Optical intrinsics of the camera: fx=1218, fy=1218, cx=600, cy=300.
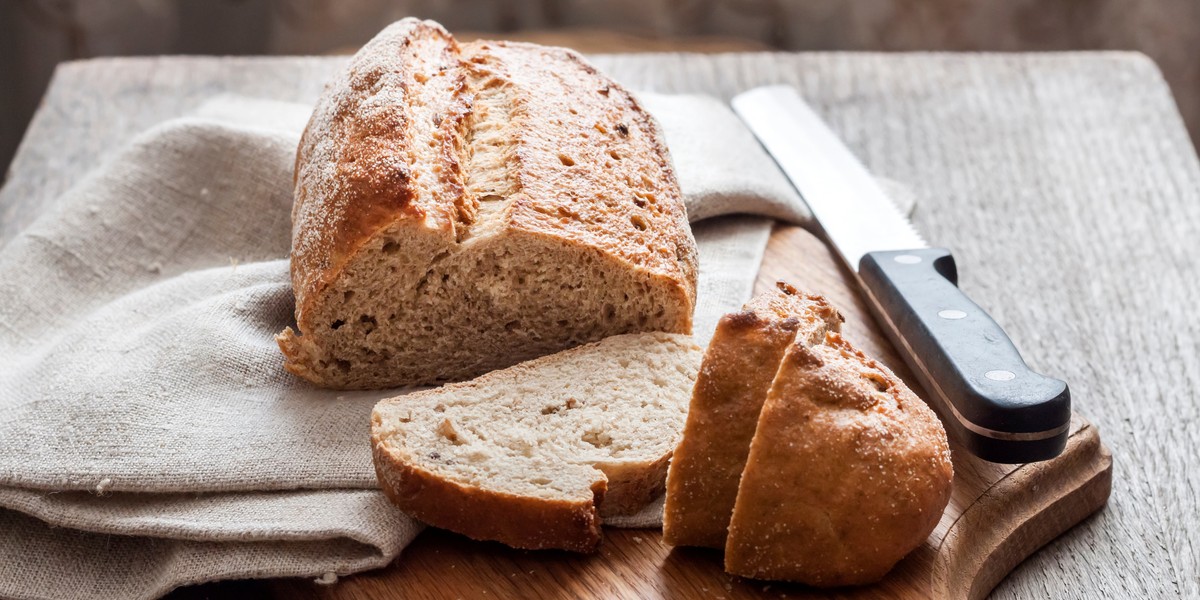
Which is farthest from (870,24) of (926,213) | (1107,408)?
(1107,408)

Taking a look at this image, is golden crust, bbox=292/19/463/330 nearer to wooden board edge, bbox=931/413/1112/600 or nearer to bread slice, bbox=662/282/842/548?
bread slice, bbox=662/282/842/548

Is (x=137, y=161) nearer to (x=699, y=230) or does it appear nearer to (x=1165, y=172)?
(x=699, y=230)

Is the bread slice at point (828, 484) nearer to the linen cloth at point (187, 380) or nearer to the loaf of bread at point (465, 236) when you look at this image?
the linen cloth at point (187, 380)

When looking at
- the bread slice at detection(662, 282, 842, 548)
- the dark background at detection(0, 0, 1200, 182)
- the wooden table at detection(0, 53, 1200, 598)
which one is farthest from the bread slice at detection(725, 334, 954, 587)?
the dark background at detection(0, 0, 1200, 182)

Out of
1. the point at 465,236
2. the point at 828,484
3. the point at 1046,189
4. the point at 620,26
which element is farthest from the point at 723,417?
the point at 620,26

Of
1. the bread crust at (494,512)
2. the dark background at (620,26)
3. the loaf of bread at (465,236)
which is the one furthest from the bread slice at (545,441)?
the dark background at (620,26)

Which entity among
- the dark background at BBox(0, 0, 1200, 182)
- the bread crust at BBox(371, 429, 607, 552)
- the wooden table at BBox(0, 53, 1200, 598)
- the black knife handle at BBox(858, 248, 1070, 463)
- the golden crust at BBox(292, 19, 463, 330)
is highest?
the golden crust at BBox(292, 19, 463, 330)
